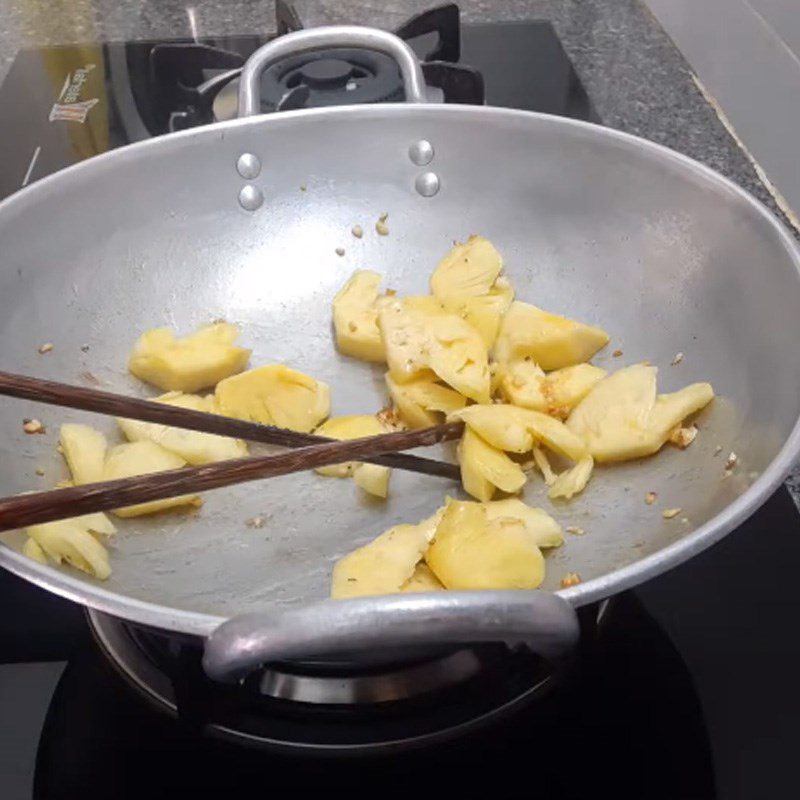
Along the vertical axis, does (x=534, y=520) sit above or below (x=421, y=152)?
below

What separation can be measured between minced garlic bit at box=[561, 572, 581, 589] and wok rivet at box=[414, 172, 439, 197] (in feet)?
1.19

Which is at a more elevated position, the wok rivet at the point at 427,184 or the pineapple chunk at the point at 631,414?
the wok rivet at the point at 427,184

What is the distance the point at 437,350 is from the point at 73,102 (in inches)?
21.8

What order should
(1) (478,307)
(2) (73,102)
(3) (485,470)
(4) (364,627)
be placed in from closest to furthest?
(4) (364,627) → (3) (485,470) → (1) (478,307) → (2) (73,102)

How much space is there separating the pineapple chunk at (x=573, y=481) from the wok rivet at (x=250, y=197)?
34 centimetres

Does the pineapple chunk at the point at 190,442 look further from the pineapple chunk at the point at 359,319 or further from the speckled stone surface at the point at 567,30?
the speckled stone surface at the point at 567,30

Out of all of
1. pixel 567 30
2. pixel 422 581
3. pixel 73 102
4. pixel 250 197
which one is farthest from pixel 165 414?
pixel 567 30

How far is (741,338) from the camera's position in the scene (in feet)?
2.15

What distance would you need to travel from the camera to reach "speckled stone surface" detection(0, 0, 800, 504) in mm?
1013

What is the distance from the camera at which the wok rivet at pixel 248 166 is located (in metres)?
0.79

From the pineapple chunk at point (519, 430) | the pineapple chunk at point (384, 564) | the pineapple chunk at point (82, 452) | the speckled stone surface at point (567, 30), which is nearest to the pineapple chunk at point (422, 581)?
the pineapple chunk at point (384, 564)

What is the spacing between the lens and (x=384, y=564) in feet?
1.83

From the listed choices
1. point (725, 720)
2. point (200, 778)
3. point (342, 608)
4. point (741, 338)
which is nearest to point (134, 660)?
point (200, 778)

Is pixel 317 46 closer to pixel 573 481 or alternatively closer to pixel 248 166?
pixel 248 166
